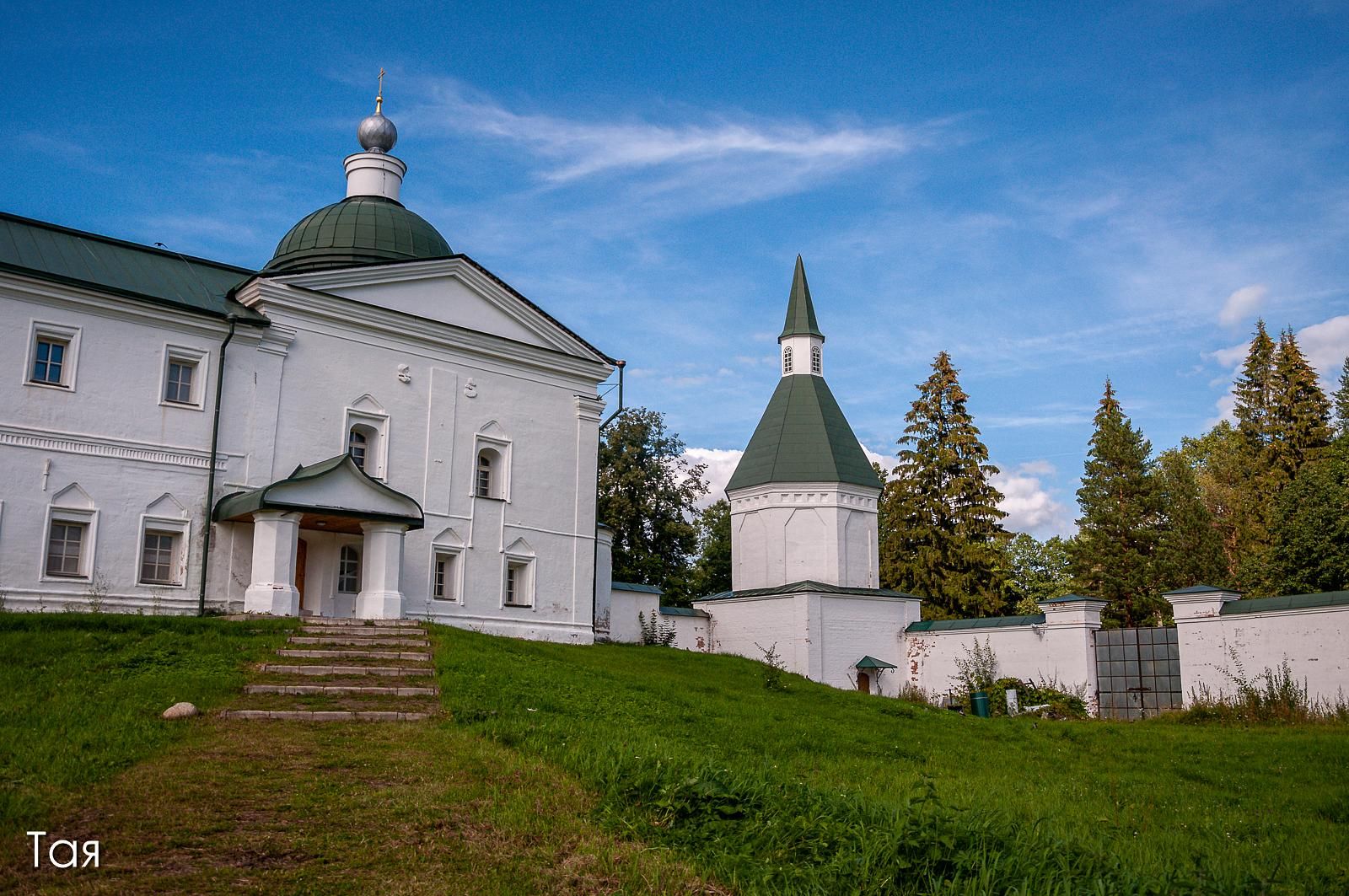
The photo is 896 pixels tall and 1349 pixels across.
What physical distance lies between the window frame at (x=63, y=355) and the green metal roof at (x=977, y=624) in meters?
19.9

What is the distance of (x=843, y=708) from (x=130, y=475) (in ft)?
40.0

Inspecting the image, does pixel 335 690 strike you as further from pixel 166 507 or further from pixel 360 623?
pixel 166 507

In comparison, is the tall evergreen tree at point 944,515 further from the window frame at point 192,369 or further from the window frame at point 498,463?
the window frame at point 192,369

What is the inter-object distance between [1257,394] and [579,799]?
122 feet

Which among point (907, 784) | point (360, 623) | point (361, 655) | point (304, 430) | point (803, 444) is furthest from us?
point (803, 444)

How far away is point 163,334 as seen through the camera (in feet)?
59.8

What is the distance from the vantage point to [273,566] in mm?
17531

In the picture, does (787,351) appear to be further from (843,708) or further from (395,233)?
(843,708)

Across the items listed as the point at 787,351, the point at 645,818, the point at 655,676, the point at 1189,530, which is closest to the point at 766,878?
the point at 645,818

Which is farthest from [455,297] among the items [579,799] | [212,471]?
[579,799]

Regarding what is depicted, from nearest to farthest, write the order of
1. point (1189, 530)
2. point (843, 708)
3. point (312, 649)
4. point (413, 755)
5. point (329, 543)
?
1. point (413, 755)
2. point (312, 649)
3. point (843, 708)
4. point (329, 543)
5. point (1189, 530)

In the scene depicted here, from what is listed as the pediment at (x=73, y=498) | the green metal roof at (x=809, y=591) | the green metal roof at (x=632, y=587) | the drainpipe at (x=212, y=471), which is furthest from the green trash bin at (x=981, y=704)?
the pediment at (x=73, y=498)

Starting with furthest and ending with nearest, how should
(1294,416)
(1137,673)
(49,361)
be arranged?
(1294,416) → (1137,673) → (49,361)

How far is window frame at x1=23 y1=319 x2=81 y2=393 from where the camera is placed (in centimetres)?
1692
